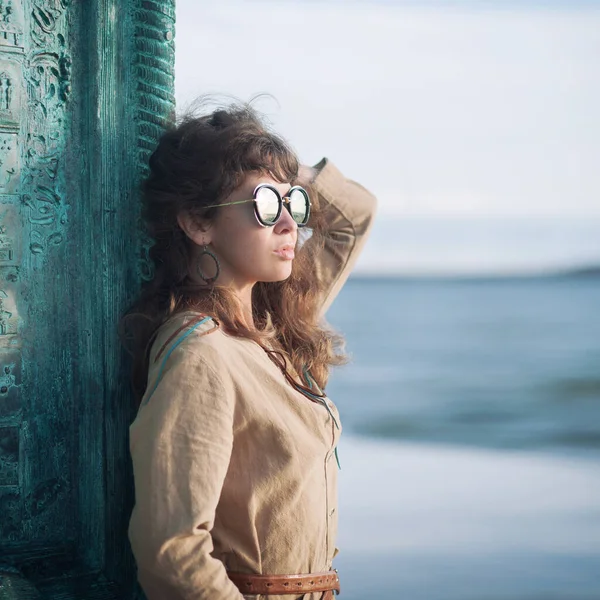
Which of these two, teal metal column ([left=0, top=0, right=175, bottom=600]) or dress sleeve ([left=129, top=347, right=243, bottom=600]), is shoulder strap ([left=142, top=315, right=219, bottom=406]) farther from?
teal metal column ([left=0, top=0, right=175, bottom=600])

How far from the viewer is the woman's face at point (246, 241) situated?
1.96 metres

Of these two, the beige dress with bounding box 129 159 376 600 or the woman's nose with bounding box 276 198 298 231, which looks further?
the woman's nose with bounding box 276 198 298 231

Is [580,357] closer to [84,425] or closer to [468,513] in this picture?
[468,513]

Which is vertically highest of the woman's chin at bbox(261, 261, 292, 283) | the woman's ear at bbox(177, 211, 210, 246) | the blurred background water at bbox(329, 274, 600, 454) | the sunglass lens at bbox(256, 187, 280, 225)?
the sunglass lens at bbox(256, 187, 280, 225)

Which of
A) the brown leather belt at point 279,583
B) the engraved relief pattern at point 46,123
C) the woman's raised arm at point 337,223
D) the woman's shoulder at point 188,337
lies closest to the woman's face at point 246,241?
the woman's shoulder at point 188,337

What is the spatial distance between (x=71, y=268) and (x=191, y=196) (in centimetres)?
30

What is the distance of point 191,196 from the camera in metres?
1.96

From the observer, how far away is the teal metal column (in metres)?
1.90

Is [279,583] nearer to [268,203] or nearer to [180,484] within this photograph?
[180,484]

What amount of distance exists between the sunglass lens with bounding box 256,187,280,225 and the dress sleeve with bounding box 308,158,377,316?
0.47 m

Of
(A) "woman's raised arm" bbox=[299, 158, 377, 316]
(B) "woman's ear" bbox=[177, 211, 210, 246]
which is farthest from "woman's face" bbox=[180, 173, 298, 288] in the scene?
(A) "woman's raised arm" bbox=[299, 158, 377, 316]

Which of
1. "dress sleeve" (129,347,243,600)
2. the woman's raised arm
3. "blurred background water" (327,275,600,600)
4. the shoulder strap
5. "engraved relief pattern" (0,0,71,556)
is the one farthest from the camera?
"blurred background water" (327,275,600,600)

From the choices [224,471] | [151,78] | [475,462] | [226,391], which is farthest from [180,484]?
[475,462]

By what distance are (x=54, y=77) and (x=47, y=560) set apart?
1034 millimetres
